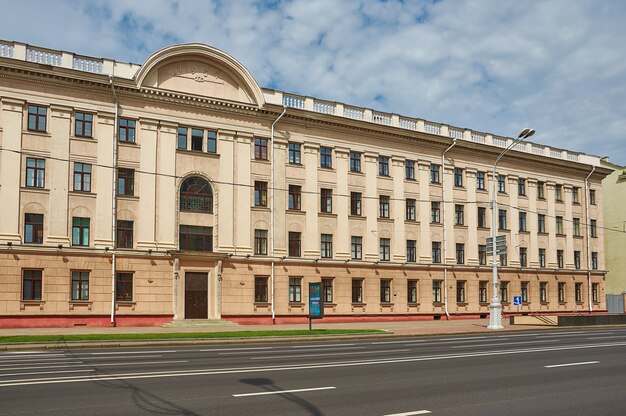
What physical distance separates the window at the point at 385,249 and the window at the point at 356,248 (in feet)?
5.69

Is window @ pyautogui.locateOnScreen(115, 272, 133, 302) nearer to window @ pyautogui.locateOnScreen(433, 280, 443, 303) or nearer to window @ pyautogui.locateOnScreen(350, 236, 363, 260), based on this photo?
window @ pyautogui.locateOnScreen(350, 236, 363, 260)

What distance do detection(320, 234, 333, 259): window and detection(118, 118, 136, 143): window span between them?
14.3 metres

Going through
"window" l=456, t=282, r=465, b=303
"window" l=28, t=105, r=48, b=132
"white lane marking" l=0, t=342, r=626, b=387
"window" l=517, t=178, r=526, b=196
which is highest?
"window" l=28, t=105, r=48, b=132

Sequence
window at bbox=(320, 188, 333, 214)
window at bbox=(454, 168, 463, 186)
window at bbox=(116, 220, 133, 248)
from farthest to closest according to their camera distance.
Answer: window at bbox=(454, 168, 463, 186), window at bbox=(320, 188, 333, 214), window at bbox=(116, 220, 133, 248)

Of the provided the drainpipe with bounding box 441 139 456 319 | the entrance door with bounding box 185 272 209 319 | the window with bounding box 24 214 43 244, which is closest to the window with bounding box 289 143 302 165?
the entrance door with bounding box 185 272 209 319

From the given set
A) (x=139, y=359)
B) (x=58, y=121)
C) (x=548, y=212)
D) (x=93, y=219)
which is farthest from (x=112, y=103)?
(x=548, y=212)

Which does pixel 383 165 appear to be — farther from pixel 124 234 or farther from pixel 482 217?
pixel 124 234

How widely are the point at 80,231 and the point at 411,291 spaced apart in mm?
23898

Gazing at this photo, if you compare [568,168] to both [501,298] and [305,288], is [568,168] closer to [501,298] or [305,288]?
[501,298]

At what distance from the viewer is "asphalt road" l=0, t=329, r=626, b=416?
1034 centimetres

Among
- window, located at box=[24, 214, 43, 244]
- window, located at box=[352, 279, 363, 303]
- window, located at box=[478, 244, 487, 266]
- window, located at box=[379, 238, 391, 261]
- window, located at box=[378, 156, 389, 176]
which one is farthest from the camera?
window, located at box=[478, 244, 487, 266]

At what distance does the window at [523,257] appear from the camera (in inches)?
2170

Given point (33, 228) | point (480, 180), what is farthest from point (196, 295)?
point (480, 180)

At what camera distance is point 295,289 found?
4253 centimetres
